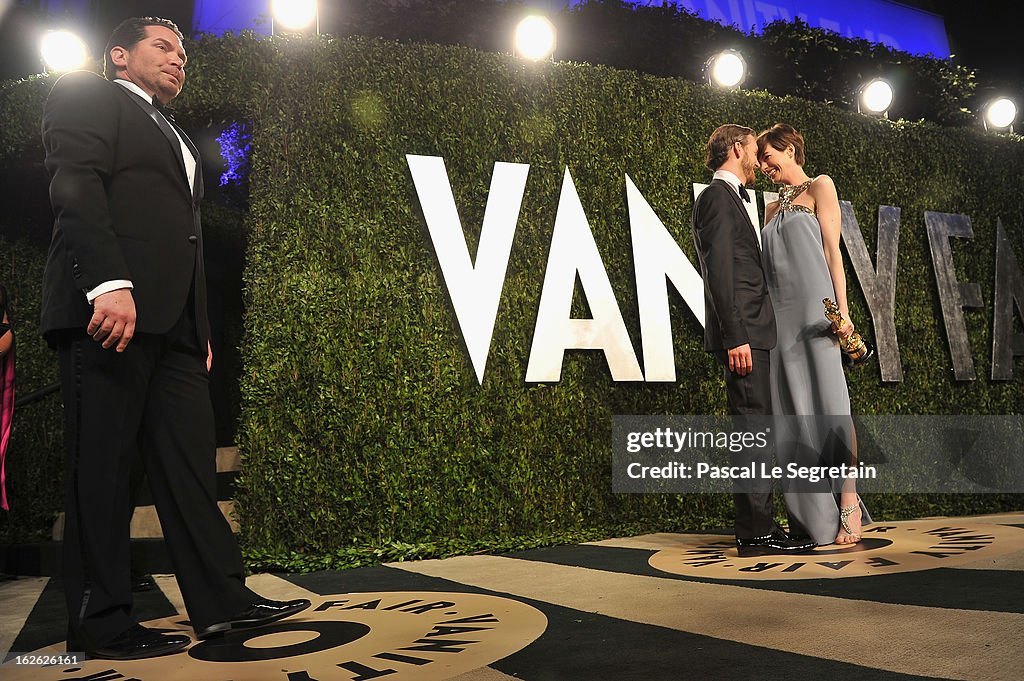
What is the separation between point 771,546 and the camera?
3.57m

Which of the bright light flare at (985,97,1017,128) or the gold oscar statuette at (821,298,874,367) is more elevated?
the bright light flare at (985,97,1017,128)

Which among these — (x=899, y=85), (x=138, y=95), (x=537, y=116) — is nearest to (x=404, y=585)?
(x=138, y=95)

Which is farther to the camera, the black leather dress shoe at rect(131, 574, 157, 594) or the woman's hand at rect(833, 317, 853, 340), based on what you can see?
the woman's hand at rect(833, 317, 853, 340)

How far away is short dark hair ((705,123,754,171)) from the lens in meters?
3.92

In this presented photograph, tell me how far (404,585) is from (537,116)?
8.95 ft

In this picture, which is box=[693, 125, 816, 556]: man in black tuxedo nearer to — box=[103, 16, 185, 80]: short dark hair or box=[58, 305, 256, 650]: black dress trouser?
box=[58, 305, 256, 650]: black dress trouser

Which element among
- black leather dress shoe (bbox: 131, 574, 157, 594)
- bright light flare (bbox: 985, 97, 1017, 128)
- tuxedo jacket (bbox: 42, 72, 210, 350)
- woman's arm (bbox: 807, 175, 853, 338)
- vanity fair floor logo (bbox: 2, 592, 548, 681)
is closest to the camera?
vanity fair floor logo (bbox: 2, 592, 548, 681)

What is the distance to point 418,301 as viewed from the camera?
14.1 feet

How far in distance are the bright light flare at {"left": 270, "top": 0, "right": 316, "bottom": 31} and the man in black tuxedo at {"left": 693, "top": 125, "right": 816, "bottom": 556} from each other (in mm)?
2336

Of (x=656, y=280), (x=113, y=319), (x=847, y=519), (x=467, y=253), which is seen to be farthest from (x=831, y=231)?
(x=113, y=319)

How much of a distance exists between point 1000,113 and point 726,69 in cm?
303

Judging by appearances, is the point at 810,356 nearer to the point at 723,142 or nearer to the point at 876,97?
the point at 723,142

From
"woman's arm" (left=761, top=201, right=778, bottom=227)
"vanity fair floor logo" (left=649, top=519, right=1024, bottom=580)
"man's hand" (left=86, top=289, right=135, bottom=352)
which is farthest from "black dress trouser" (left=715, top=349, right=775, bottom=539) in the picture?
"man's hand" (left=86, top=289, right=135, bottom=352)

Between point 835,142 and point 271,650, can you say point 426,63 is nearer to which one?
point 835,142
